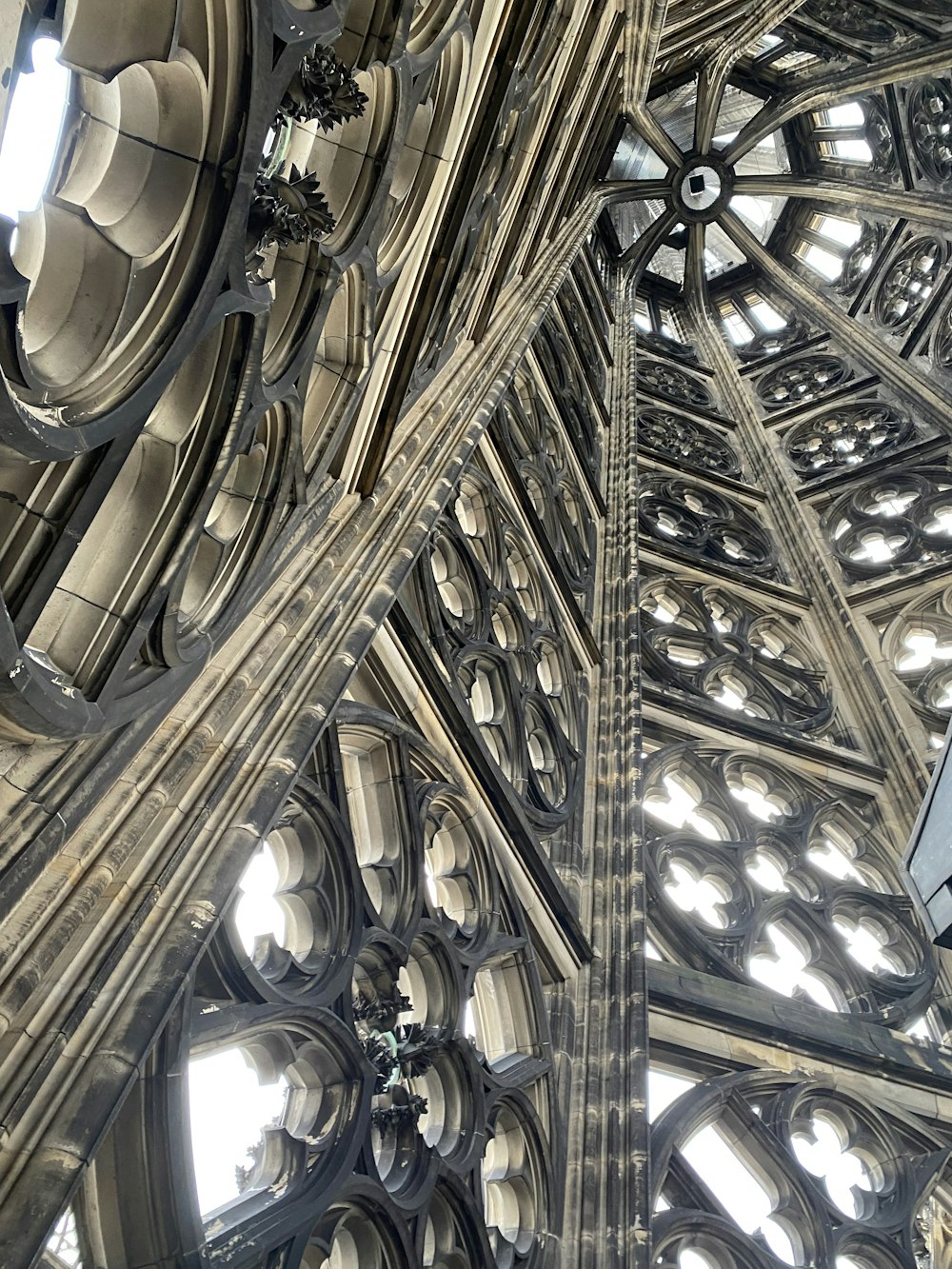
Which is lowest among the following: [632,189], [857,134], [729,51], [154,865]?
[154,865]

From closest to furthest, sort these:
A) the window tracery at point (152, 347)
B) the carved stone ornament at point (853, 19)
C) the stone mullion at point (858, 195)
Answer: the window tracery at point (152, 347) → the stone mullion at point (858, 195) → the carved stone ornament at point (853, 19)

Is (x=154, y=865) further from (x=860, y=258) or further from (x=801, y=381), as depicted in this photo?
(x=860, y=258)

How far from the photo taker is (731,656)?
488 inches

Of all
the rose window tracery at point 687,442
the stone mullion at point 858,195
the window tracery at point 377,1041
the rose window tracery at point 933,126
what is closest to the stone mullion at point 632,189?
the stone mullion at point 858,195

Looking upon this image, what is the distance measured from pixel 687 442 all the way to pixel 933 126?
6370 mm

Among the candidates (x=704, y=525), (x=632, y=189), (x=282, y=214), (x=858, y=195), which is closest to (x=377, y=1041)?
(x=282, y=214)

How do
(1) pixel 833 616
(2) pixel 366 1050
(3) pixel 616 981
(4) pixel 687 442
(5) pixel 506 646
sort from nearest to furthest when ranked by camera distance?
(2) pixel 366 1050
(3) pixel 616 981
(5) pixel 506 646
(1) pixel 833 616
(4) pixel 687 442

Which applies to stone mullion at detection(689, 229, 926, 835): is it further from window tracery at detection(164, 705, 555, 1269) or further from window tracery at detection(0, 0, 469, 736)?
window tracery at detection(0, 0, 469, 736)

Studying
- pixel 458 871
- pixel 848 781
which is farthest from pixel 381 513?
pixel 848 781

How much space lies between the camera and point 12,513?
2.62 meters

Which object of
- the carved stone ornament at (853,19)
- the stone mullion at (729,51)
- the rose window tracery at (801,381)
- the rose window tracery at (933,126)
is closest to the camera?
the rose window tracery at (933,126)

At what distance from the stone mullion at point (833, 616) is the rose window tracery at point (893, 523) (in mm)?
363

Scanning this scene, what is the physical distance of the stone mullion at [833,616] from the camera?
10820 mm

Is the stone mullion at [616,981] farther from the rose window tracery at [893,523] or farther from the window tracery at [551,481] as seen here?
the rose window tracery at [893,523]
